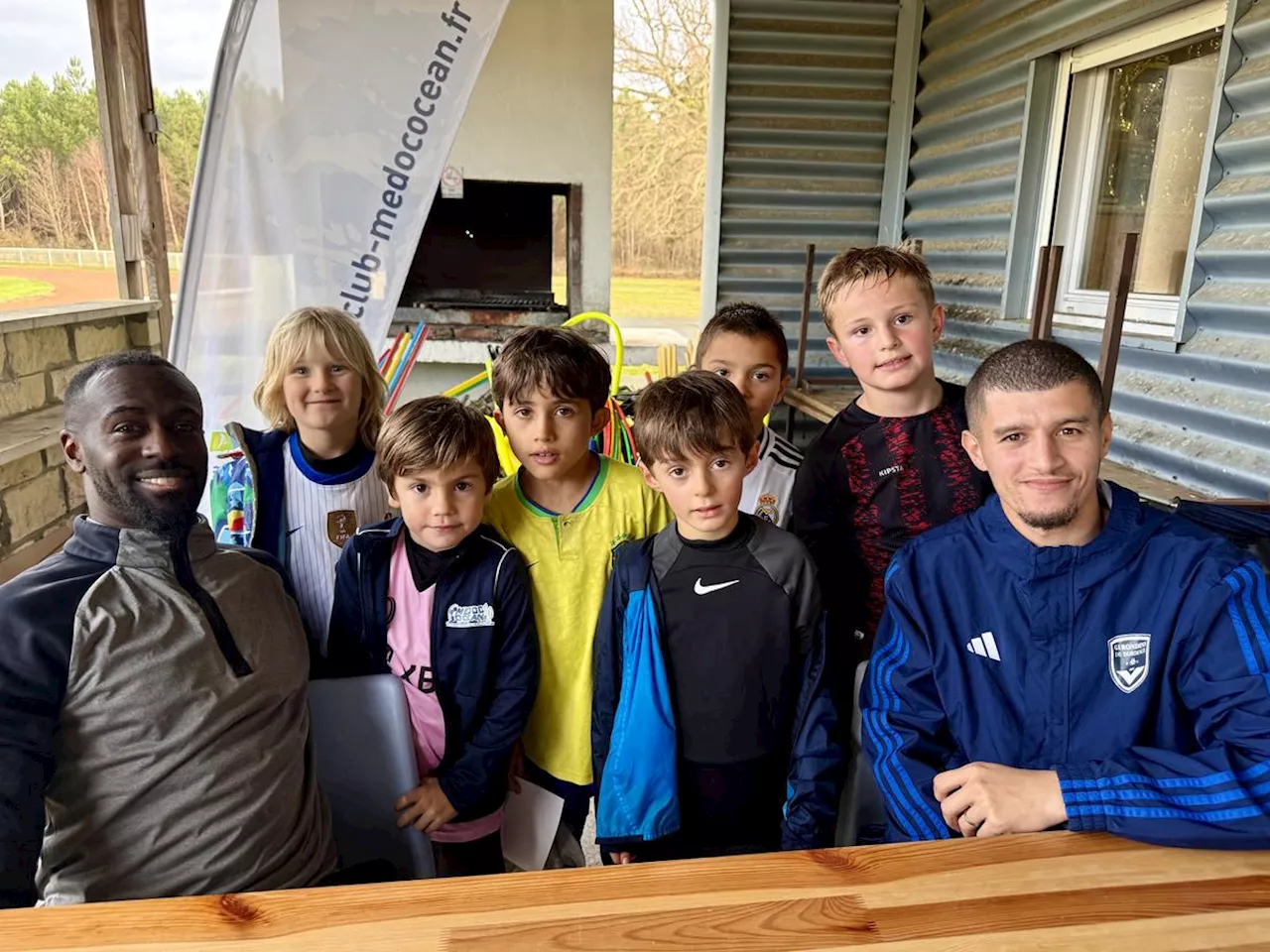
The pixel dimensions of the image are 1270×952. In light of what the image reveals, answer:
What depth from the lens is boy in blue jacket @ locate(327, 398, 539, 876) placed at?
1456mm

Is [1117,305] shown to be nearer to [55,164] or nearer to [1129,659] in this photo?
[1129,659]

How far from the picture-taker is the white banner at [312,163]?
2.00 m

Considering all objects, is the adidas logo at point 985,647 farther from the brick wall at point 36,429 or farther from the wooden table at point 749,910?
the brick wall at point 36,429

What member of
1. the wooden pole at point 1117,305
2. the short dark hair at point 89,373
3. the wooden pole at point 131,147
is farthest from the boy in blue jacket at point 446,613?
the wooden pole at point 131,147

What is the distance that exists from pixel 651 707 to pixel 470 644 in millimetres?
342

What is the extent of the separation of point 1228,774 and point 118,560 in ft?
4.59

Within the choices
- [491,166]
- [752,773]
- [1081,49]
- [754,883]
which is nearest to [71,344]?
[491,166]

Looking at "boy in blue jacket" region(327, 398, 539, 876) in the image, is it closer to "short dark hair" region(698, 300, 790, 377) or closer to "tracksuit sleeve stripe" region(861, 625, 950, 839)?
"tracksuit sleeve stripe" region(861, 625, 950, 839)

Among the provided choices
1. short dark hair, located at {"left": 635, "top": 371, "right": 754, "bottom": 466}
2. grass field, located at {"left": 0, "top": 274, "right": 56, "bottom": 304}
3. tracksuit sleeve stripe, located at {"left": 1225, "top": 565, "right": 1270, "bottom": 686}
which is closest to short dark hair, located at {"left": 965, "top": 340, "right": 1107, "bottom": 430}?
tracksuit sleeve stripe, located at {"left": 1225, "top": 565, "right": 1270, "bottom": 686}

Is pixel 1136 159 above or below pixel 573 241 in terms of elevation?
above

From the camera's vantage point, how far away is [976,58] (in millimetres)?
3783

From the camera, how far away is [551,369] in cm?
157

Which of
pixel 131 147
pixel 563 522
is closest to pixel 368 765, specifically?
pixel 563 522

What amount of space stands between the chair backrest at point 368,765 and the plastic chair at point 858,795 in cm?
71
